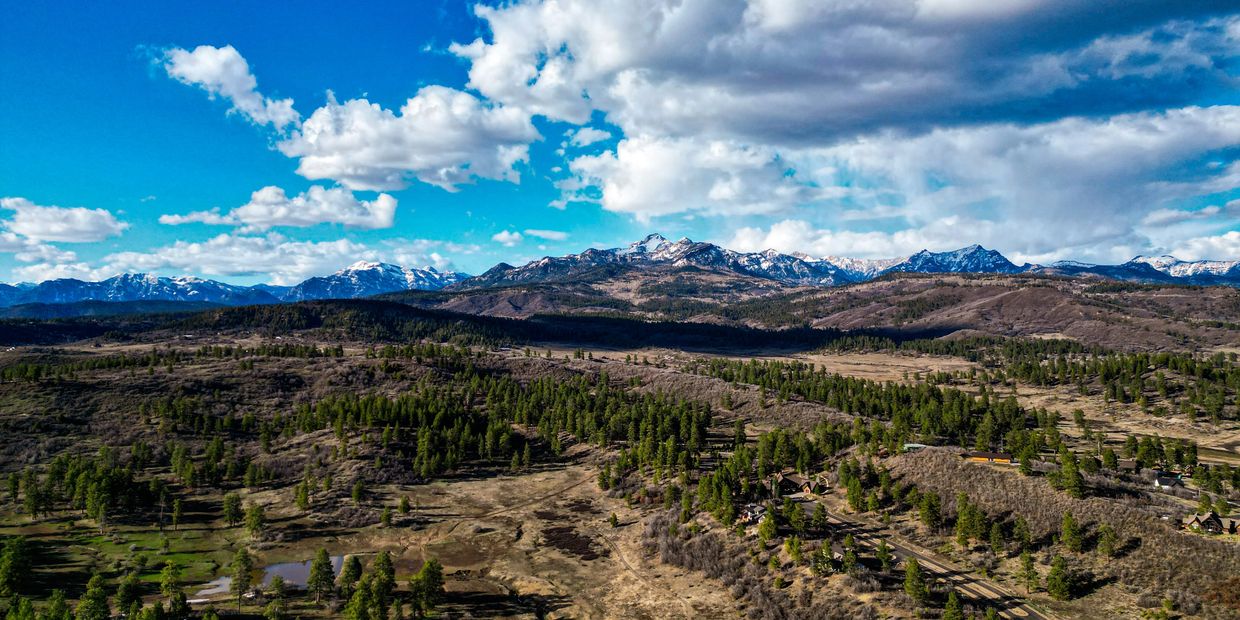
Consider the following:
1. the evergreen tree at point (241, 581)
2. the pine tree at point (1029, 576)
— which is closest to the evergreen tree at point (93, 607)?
the evergreen tree at point (241, 581)

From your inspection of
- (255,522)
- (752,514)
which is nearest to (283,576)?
(255,522)

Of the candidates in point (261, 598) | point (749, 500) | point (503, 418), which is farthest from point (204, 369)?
point (749, 500)

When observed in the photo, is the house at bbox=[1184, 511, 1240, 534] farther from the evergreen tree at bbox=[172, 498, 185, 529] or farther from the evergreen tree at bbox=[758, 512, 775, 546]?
the evergreen tree at bbox=[172, 498, 185, 529]

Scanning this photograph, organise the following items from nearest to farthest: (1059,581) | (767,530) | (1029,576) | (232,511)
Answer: (1059,581) < (1029,576) < (767,530) < (232,511)

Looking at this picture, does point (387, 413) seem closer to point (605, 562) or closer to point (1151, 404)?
point (605, 562)

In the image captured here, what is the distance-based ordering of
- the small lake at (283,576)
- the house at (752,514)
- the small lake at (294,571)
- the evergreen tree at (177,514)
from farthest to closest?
1. the evergreen tree at (177,514)
2. the house at (752,514)
3. the small lake at (294,571)
4. the small lake at (283,576)

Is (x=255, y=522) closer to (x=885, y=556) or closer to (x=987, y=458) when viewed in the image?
(x=885, y=556)

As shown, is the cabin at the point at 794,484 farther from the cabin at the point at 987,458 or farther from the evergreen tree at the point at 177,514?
the evergreen tree at the point at 177,514
